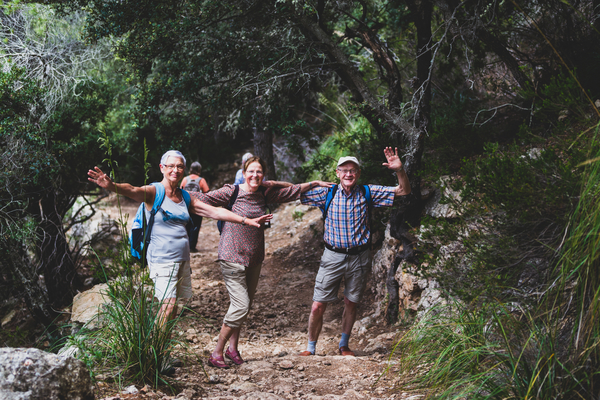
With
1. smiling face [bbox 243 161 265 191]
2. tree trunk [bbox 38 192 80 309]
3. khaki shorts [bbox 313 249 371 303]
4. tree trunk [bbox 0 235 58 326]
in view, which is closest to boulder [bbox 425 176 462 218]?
khaki shorts [bbox 313 249 371 303]

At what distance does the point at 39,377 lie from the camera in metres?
2.68

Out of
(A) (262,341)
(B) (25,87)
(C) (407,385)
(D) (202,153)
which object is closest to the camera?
(C) (407,385)

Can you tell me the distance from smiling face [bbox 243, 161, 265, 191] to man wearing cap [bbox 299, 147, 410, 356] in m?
0.61

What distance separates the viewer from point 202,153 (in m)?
19.6

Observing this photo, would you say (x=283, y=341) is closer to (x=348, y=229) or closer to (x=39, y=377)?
(x=348, y=229)

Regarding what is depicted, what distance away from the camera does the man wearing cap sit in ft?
15.5

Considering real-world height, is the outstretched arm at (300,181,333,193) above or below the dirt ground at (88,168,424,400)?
above

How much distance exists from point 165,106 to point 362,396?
20.8 ft

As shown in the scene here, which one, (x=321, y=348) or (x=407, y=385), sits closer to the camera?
(x=407, y=385)

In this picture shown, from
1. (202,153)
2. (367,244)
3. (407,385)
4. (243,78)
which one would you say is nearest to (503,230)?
(367,244)

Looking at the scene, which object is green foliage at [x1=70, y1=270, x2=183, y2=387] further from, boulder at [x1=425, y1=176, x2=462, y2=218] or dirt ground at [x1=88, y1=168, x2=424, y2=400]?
boulder at [x1=425, y1=176, x2=462, y2=218]

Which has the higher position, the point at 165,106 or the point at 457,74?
the point at 457,74

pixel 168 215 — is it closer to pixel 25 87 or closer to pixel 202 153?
pixel 25 87

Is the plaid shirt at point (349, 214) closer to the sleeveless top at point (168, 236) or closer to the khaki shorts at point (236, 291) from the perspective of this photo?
the khaki shorts at point (236, 291)
